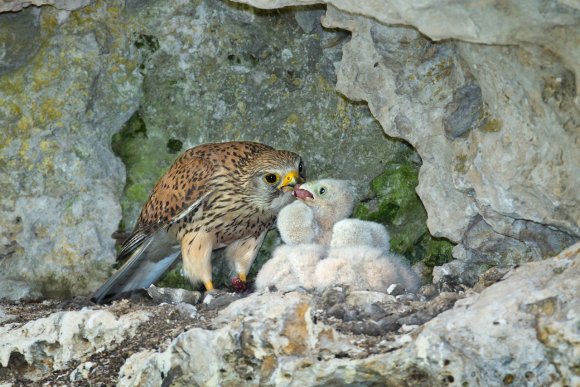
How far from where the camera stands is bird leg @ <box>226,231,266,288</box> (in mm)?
6164

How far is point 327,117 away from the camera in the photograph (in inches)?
237

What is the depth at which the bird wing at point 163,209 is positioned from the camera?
5770 millimetres

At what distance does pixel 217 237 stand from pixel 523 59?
280 centimetres

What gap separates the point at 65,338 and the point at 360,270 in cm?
151

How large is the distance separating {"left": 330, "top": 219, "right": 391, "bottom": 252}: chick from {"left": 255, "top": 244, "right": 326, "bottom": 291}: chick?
0.41 feet

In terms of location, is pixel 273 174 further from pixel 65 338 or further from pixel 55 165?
pixel 65 338

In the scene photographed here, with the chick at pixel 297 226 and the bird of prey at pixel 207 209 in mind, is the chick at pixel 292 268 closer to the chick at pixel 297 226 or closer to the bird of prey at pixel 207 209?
the chick at pixel 297 226

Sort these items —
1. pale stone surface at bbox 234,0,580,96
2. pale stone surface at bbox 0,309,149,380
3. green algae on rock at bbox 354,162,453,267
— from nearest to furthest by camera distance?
1. pale stone surface at bbox 234,0,580,96
2. pale stone surface at bbox 0,309,149,380
3. green algae on rock at bbox 354,162,453,267

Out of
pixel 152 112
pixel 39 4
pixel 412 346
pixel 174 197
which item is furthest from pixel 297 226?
pixel 39 4

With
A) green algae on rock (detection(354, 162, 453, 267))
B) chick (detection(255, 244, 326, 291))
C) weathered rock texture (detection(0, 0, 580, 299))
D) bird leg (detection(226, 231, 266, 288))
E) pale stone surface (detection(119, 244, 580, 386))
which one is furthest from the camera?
bird leg (detection(226, 231, 266, 288))

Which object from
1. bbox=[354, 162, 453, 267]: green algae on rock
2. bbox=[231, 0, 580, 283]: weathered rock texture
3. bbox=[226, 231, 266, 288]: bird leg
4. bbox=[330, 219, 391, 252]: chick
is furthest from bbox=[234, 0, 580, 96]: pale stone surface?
bbox=[226, 231, 266, 288]: bird leg

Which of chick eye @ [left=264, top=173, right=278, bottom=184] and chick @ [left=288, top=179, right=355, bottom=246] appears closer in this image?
chick @ [left=288, top=179, right=355, bottom=246]

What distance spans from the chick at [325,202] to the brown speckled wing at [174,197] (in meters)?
0.67

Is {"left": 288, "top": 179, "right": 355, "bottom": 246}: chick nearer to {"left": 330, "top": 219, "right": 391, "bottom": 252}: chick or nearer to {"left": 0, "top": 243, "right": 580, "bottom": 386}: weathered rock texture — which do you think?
{"left": 330, "top": 219, "right": 391, "bottom": 252}: chick
